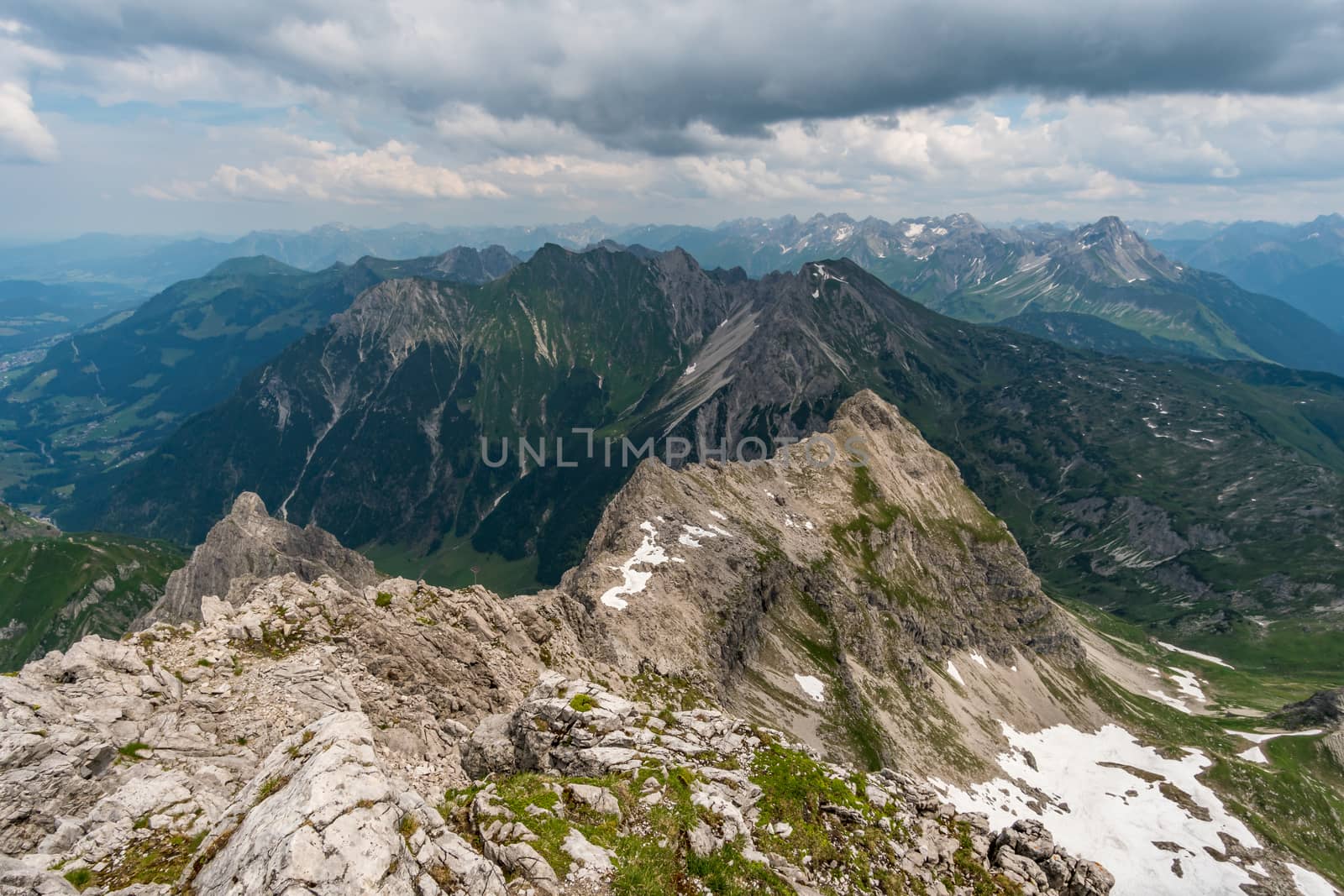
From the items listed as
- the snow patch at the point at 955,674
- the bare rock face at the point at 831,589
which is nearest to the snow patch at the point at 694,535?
the bare rock face at the point at 831,589

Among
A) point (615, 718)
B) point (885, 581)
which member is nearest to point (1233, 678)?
point (885, 581)

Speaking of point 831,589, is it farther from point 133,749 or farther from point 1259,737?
point 1259,737

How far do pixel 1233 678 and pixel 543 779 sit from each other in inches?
10189

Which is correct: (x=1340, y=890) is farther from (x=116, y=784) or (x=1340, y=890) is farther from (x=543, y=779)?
(x=116, y=784)

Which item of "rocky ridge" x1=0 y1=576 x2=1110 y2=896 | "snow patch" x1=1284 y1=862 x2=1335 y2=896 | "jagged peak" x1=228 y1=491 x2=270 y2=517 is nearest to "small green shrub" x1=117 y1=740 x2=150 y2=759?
"rocky ridge" x1=0 y1=576 x2=1110 y2=896

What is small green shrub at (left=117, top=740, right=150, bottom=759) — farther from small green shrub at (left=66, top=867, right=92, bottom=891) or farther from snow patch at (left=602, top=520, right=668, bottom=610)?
snow patch at (left=602, top=520, right=668, bottom=610)

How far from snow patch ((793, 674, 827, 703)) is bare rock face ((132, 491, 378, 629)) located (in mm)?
110650

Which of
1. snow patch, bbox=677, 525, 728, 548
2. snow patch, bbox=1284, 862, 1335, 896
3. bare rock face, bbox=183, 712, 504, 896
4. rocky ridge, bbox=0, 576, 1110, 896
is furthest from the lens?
snow patch, bbox=677, 525, 728, 548

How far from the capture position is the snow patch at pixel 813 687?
9319cm

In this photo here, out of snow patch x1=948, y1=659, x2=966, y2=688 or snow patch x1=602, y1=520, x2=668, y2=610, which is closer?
snow patch x1=602, y1=520, x2=668, y2=610

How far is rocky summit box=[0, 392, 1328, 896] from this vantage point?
70.3ft

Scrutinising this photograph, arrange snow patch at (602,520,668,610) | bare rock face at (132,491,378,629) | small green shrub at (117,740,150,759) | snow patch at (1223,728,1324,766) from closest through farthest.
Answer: small green shrub at (117,740,150,759), snow patch at (602,520,668,610), snow patch at (1223,728,1324,766), bare rock face at (132,491,378,629)

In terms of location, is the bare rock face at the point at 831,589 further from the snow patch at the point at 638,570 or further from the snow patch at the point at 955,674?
the snow patch at the point at 955,674

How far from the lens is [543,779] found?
2920cm
